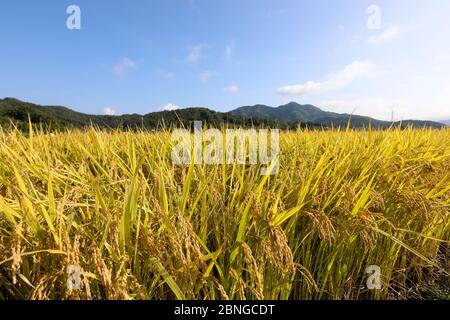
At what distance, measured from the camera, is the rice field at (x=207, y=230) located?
916 millimetres

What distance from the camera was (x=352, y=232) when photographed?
53.2 inches

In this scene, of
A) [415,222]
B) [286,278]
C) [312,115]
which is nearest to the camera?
[286,278]

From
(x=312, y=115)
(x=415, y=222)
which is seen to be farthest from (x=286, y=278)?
(x=312, y=115)

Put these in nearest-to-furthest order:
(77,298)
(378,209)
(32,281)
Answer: (77,298)
(32,281)
(378,209)

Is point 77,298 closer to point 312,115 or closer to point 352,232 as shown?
point 352,232

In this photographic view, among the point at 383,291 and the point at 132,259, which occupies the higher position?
the point at 132,259

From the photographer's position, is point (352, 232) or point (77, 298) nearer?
point (77, 298)

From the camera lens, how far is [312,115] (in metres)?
146

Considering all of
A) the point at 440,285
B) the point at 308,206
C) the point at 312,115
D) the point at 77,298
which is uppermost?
the point at 312,115

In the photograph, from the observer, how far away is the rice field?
3.00 feet

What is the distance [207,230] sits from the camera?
4.43ft
